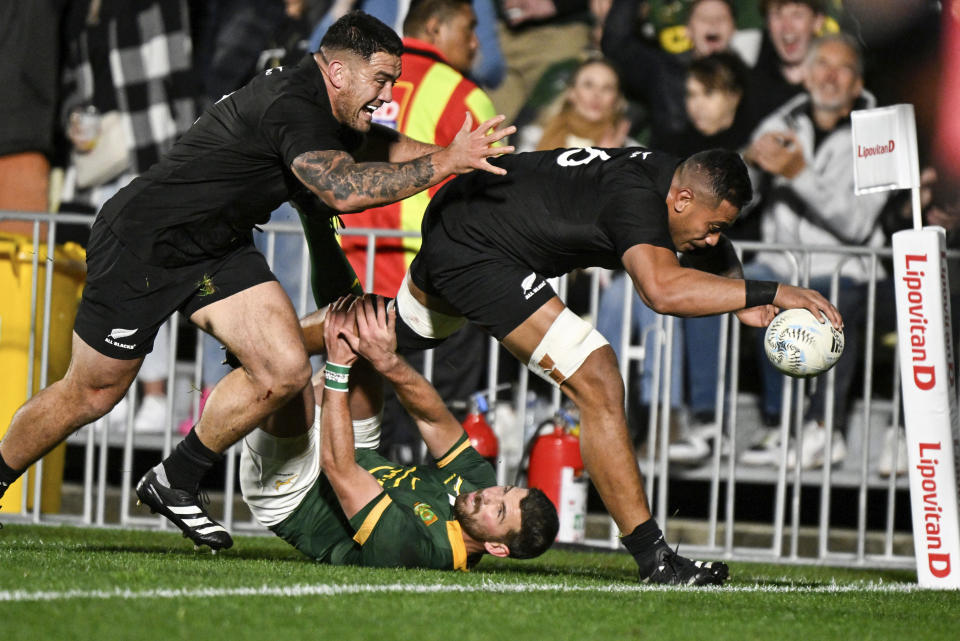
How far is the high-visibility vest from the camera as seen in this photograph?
797 cm

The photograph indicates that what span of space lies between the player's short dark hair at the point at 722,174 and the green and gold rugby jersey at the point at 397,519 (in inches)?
60.0

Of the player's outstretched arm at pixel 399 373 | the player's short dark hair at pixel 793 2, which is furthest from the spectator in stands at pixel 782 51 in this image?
the player's outstretched arm at pixel 399 373

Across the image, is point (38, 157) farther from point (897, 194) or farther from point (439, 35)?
point (897, 194)

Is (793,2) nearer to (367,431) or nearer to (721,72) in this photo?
(721,72)

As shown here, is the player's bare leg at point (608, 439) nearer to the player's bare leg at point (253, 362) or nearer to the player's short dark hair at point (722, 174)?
the player's short dark hair at point (722, 174)

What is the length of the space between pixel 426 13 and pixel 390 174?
358 centimetres

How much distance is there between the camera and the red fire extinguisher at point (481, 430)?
7.69 meters

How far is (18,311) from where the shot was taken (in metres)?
7.83

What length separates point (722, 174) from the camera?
550 centimetres

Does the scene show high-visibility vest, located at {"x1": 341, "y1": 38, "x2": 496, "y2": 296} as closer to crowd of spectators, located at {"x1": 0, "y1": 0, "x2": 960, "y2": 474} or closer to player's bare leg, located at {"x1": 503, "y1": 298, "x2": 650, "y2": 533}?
crowd of spectators, located at {"x1": 0, "y1": 0, "x2": 960, "y2": 474}

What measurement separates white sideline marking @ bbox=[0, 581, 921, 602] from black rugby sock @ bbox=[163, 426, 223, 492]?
1.09m

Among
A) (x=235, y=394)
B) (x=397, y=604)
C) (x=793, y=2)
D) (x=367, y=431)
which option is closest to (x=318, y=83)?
(x=235, y=394)

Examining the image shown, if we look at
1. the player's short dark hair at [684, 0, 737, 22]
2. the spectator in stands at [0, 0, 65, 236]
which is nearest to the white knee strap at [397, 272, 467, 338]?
the player's short dark hair at [684, 0, 737, 22]

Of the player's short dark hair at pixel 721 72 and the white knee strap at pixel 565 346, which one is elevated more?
the player's short dark hair at pixel 721 72
